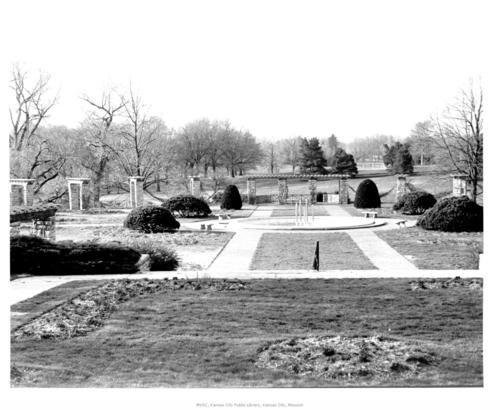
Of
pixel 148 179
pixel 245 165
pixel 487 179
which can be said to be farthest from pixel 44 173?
pixel 487 179

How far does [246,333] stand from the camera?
643 centimetres

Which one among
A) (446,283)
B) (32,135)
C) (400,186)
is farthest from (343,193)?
(446,283)

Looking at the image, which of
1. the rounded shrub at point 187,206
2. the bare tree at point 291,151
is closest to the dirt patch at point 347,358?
the bare tree at point 291,151

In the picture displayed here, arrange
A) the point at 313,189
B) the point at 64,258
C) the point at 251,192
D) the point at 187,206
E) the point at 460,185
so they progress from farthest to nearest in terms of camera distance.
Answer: the point at 313,189 → the point at 251,192 → the point at 187,206 → the point at 460,185 → the point at 64,258

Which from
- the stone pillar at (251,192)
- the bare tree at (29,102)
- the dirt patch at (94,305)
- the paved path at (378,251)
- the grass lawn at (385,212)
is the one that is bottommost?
the dirt patch at (94,305)

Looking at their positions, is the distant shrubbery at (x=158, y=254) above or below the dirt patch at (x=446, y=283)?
above

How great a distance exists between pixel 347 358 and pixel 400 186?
25.1 ft

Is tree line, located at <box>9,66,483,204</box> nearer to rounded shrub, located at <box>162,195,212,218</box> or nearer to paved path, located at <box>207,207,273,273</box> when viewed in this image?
rounded shrub, located at <box>162,195,212,218</box>

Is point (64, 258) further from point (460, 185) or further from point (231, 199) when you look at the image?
point (231, 199)

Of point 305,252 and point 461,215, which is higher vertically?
point 461,215

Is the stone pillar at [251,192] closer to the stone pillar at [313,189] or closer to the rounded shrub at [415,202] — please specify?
the stone pillar at [313,189]

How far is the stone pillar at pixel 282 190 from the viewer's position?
50.8 ft

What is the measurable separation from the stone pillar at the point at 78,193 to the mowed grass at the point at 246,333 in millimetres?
3926

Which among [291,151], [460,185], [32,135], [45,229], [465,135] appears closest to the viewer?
[465,135]
